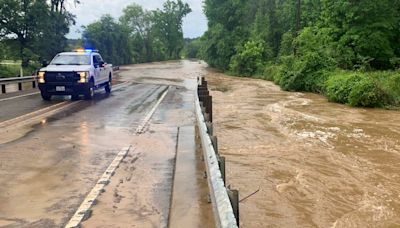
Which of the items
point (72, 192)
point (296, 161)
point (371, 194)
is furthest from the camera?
point (296, 161)

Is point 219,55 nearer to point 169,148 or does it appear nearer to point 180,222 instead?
point 169,148

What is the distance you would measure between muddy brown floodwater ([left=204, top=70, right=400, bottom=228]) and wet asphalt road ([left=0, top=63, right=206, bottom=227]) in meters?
1.67

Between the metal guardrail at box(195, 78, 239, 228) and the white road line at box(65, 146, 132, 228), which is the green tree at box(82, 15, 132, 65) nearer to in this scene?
the white road line at box(65, 146, 132, 228)

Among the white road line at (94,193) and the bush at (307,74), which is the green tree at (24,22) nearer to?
the bush at (307,74)

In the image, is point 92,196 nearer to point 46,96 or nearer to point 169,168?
point 169,168

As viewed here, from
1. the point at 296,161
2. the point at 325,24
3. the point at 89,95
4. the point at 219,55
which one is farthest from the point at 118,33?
the point at 296,161

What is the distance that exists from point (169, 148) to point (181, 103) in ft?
29.0

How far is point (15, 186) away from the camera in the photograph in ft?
19.9

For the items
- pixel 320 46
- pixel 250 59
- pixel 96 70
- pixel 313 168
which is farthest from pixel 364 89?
pixel 250 59

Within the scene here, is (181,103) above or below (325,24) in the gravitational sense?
below

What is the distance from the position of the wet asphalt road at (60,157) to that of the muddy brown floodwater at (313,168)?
1.67m

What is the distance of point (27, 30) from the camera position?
128ft

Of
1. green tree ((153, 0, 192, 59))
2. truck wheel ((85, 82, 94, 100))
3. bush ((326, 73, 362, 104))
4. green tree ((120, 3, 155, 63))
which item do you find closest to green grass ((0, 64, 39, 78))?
truck wheel ((85, 82, 94, 100))

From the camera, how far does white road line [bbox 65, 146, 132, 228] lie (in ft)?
15.9
